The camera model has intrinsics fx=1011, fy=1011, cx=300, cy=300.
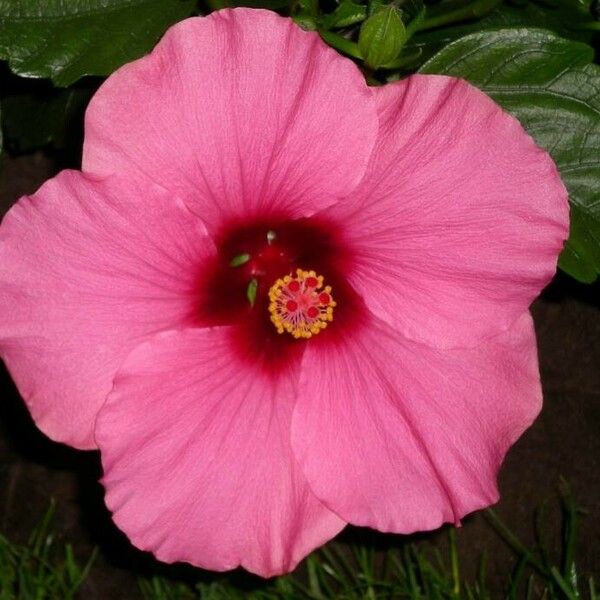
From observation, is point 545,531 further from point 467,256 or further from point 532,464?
point 467,256

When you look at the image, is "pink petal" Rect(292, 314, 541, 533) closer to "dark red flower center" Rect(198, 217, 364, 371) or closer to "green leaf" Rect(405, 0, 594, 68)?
"dark red flower center" Rect(198, 217, 364, 371)

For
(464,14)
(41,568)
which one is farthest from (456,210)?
(41,568)

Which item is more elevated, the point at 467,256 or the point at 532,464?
the point at 467,256

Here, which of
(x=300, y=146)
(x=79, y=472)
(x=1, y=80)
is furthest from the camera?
(x=79, y=472)

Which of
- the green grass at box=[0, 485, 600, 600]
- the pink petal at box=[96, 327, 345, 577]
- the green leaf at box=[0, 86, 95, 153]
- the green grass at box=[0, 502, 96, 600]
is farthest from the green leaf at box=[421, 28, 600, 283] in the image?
the green grass at box=[0, 502, 96, 600]

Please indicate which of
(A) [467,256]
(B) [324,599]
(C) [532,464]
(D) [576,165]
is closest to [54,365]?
(A) [467,256]

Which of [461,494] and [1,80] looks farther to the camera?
[1,80]

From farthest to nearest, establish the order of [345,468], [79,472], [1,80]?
[79,472]
[1,80]
[345,468]

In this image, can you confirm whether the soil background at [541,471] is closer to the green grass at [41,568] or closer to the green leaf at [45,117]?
the green grass at [41,568]
